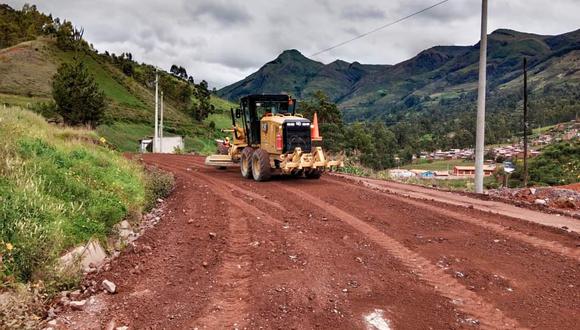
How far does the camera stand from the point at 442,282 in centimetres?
542

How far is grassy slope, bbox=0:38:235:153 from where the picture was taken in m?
54.2

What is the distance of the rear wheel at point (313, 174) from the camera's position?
15.0m

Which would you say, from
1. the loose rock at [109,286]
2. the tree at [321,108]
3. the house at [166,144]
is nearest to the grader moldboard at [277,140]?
the loose rock at [109,286]

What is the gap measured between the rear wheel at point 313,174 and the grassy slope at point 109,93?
33.9m

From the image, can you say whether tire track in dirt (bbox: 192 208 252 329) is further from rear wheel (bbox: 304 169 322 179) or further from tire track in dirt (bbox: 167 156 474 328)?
rear wheel (bbox: 304 169 322 179)

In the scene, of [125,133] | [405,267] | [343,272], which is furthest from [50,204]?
[125,133]

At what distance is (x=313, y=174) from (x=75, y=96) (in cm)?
3213

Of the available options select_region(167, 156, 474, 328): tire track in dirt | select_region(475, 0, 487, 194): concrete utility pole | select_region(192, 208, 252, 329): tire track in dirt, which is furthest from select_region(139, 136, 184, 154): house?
select_region(167, 156, 474, 328): tire track in dirt

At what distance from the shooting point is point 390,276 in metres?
5.59

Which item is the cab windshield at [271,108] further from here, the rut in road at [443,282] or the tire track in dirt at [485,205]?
the rut in road at [443,282]

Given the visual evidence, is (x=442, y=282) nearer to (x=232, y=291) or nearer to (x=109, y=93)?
(x=232, y=291)

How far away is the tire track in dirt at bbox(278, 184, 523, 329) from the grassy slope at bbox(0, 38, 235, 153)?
41.6 m

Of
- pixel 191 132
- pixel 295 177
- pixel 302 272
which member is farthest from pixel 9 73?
pixel 302 272

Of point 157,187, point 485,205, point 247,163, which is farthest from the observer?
point 247,163
